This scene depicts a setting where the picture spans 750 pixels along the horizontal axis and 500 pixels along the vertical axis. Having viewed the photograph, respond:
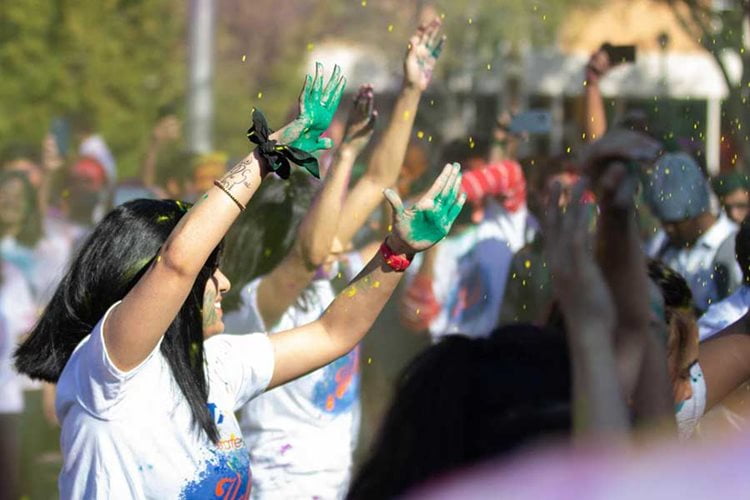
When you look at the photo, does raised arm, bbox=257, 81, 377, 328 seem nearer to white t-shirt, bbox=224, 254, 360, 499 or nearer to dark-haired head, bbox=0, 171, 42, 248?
white t-shirt, bbox=224, 254, 360, 499

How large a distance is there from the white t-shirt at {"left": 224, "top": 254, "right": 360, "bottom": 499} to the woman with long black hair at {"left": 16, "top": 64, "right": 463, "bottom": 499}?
1012 millimetres

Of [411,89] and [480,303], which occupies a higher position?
[411,89]

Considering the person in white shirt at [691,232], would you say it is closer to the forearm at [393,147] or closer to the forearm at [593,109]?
the forearm at [593,109]

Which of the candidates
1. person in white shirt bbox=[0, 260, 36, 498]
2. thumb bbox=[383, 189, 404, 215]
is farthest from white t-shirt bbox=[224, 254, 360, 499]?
person in white shirt bbox=[0, 260, 36, 498]

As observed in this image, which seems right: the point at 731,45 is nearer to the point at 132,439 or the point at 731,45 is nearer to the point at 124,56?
the point at 132,439

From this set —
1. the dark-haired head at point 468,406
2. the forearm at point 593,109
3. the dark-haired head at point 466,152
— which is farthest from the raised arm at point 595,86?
the dark-haired head at point 468,406

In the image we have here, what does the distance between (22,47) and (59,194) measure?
6.86m

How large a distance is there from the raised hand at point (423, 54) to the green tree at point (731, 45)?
35.4 inches

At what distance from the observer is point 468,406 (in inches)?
70.4

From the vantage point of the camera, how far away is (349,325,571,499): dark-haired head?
1711 mm

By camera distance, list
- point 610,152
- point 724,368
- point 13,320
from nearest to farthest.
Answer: point 610,152
point 724,368
point 13,320

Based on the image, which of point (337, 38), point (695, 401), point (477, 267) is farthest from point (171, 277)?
point (337, 38)

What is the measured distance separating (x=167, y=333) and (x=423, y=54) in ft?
4.44

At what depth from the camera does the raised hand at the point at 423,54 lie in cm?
385
